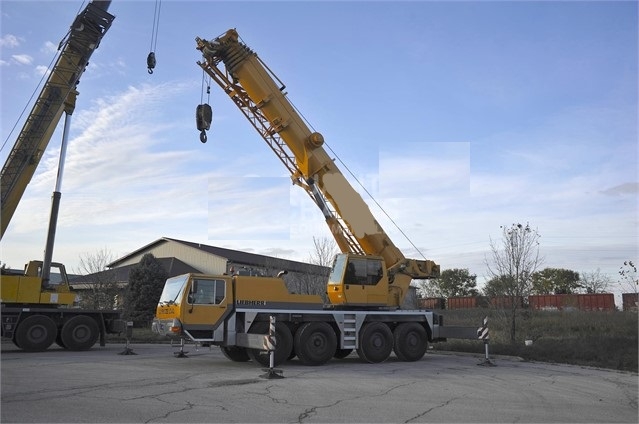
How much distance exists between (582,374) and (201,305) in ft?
32.6

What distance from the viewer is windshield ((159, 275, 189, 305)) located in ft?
46.9

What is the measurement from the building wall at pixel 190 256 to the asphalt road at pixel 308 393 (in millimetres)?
31906

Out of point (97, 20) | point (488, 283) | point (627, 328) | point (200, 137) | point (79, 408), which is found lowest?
point (79, 408)

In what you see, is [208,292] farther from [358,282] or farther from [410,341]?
[410,341]

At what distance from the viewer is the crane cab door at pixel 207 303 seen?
1398 cm

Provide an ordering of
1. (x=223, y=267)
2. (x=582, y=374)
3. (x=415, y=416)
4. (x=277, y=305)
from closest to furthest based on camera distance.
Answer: (x=415, y=416) < (x=582, y=374) < (x=277, y=305) < (x=223, y=267)

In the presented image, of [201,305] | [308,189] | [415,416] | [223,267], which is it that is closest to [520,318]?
[308,189]

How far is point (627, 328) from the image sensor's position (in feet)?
69.6

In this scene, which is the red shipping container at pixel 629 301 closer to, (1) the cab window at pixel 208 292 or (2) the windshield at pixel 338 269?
(2) the windshield at pixel 338 269

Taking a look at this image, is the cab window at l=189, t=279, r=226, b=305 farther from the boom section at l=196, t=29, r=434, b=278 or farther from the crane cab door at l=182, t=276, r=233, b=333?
the boom section at l=196, t=29, r=434, b=278

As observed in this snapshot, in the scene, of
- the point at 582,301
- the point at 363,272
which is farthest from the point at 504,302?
the point at 582,301

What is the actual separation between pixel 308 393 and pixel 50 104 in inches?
538

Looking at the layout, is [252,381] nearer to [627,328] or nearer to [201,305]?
[201,305]

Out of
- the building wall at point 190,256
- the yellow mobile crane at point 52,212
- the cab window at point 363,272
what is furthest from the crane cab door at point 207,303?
the building wall at point 190,256
